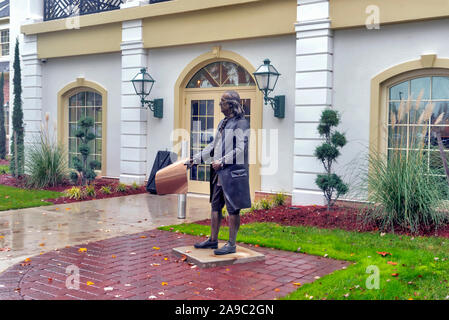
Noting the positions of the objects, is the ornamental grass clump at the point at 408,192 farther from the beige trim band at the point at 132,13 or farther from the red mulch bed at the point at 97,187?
the red mulch bed at the point at 97,187

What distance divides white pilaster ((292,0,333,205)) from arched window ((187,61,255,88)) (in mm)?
1641

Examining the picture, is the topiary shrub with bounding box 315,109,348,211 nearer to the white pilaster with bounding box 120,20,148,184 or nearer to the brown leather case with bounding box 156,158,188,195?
the brown leather case with bounding box 156,158,188,195

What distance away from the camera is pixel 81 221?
30.7 ft

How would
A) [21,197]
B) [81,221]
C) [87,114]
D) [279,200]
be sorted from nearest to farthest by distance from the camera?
1. [81,221]
2. [279,200]
3. [21,197]
4. [87,114]

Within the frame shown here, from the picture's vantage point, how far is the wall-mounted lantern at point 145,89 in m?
13.1

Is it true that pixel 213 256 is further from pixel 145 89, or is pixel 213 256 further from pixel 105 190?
pixel 145 89

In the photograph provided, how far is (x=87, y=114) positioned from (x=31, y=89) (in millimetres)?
2393

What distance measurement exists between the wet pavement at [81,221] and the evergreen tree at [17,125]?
4.43 m

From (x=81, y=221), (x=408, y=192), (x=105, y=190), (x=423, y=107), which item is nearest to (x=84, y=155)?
(x=105, y=190)

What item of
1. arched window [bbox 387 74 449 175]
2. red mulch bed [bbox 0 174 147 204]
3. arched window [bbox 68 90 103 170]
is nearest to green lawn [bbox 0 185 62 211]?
red mulch bed [bbox 0 174 147 204]

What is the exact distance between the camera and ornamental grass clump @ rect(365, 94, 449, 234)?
311 inches

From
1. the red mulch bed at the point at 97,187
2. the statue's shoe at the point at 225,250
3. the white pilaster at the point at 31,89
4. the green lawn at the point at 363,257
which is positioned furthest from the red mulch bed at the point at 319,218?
the white pilaster at the point at 31,89

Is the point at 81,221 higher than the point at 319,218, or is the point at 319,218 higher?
the point at 319,218
